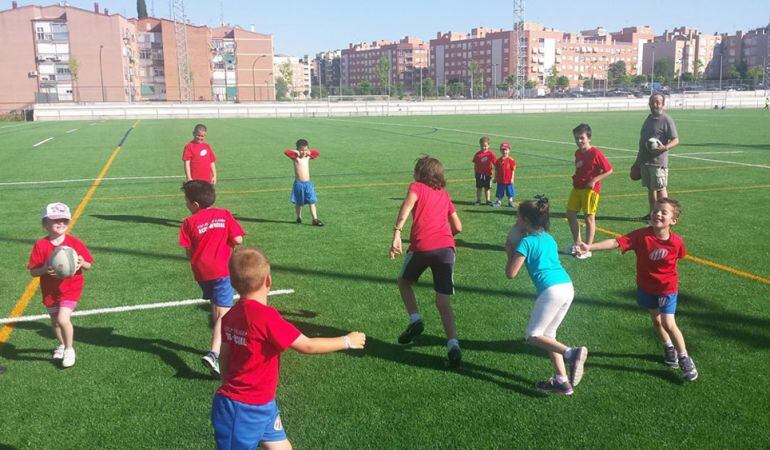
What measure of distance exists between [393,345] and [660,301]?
2252mm

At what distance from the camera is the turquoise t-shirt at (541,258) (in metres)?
4.41

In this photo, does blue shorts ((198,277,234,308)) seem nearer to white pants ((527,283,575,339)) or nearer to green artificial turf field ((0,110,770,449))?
green artificial turf field ((0,110,770,449))

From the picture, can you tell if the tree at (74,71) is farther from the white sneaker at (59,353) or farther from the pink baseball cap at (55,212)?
the pink baseball cap at (55,212)

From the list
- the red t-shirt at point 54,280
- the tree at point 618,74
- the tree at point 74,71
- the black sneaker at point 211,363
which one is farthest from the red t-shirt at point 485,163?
the tree at point 618,74

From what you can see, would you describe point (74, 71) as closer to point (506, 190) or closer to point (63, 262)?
point (506, 190)

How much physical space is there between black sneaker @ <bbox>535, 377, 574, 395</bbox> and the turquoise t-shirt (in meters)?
0.73

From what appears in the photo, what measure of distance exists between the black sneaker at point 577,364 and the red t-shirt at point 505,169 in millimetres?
8078

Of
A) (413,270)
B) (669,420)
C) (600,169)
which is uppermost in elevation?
(600,169)

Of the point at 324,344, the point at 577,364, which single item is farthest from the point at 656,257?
A: the point at 324,344

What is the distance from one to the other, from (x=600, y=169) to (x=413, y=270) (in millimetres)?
4214

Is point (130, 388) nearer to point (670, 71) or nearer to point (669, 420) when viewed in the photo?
point (669, 420)

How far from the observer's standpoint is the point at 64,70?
98.7 metres

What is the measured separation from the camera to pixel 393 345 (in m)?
5.52

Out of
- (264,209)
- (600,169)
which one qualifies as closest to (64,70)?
(264,209)
